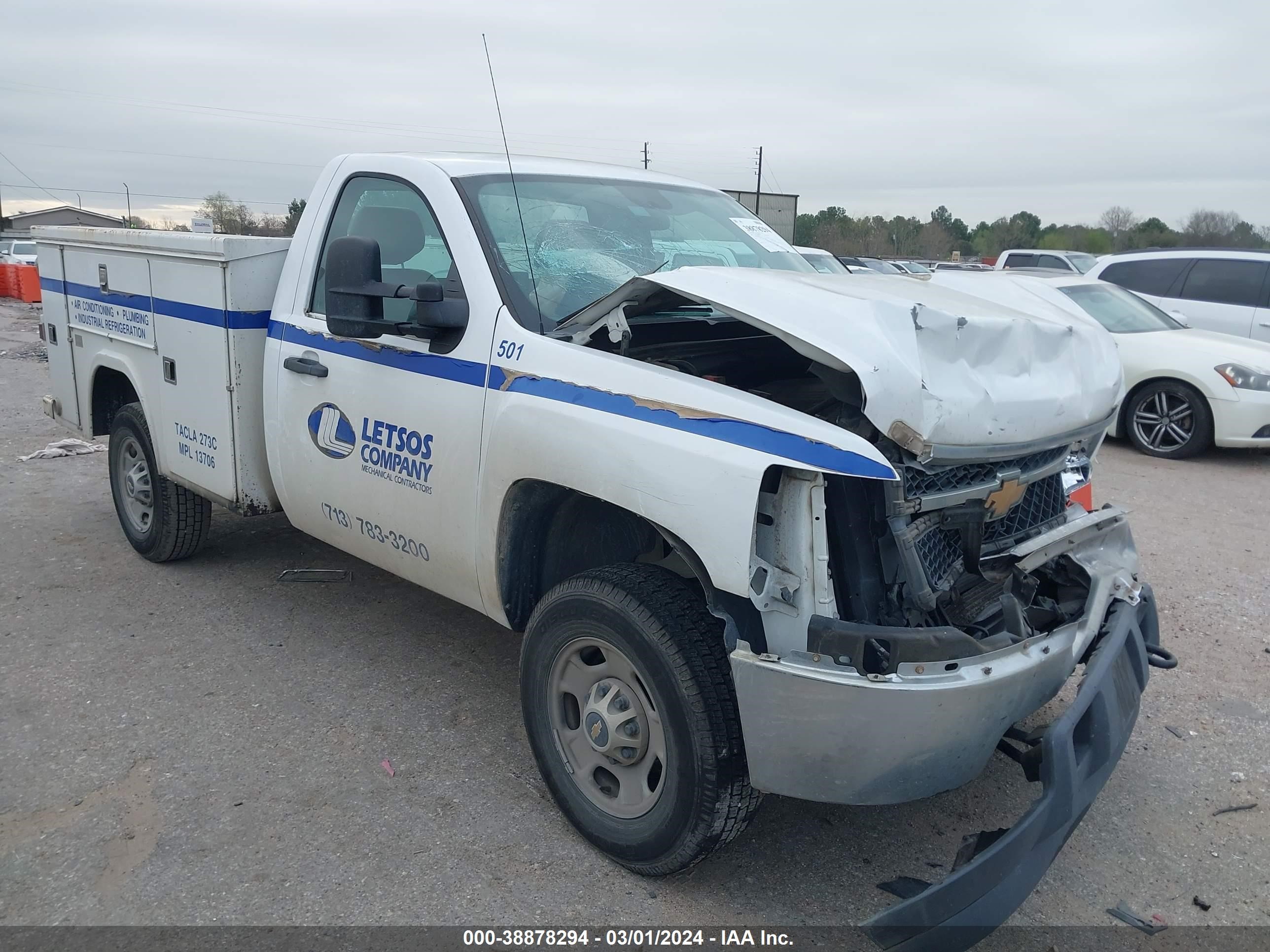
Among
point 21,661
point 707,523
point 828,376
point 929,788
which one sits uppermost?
point 828,376

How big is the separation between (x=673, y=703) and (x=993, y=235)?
51866mm

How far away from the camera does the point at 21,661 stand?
14.3 feet

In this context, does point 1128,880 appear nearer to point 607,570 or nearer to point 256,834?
point 607,570

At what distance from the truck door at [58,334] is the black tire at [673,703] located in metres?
4.26

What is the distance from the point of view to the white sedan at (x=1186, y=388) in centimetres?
854

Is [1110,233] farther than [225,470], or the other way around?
[1110,233]

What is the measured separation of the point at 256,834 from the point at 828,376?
2.31 meters

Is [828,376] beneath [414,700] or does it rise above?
above

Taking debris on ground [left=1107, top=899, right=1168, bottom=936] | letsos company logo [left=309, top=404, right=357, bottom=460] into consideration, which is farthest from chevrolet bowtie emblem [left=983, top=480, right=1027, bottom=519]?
letsos company logo [left=309, top=404, right=357, bottom=460]

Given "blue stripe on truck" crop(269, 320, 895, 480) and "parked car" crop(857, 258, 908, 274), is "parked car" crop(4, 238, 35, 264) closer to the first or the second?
"parked car" crop(857, 258, 908, 274)

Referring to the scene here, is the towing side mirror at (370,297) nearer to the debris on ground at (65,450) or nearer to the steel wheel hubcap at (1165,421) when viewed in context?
the debris on ground at (65,450)

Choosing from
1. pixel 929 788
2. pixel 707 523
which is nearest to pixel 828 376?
pixel 707 523

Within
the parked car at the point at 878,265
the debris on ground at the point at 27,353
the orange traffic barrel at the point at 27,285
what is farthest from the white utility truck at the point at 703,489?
the orange traffic barrel at the point at 27,285

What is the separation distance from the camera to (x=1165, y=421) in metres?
8.91
